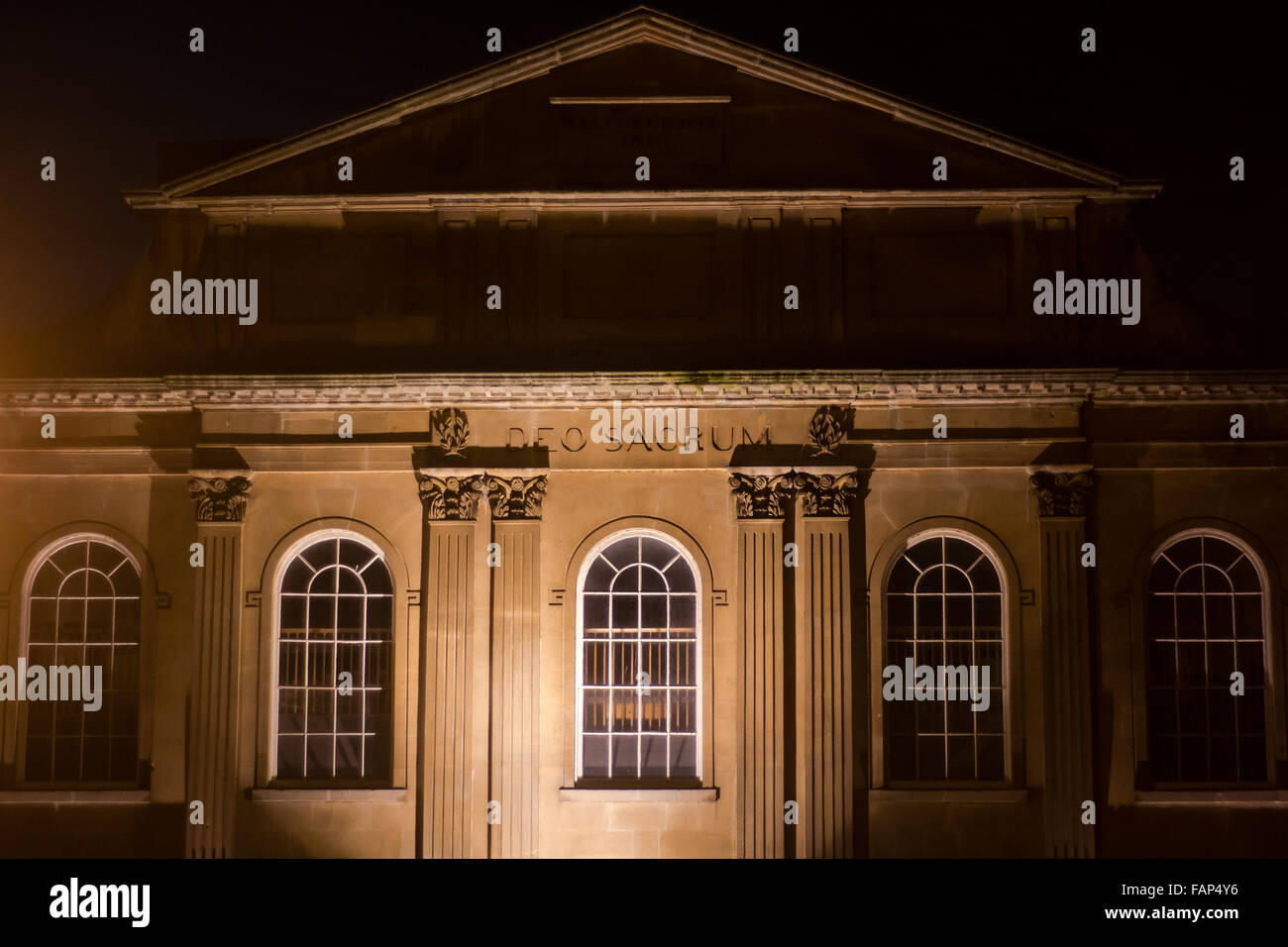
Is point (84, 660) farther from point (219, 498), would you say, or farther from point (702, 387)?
point (702, 387)

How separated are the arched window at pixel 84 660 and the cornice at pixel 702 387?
2377mm

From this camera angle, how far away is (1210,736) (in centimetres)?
1678

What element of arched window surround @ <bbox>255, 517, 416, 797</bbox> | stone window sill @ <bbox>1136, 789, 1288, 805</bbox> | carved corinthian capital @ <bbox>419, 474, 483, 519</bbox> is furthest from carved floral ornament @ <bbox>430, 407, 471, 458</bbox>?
stone window sill @ <bbox>1136, 789, 1288, 805</bbox>

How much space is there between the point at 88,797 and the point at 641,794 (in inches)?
276

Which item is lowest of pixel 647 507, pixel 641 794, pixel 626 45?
pixel 641 794

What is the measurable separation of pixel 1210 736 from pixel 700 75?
1076 centimetres

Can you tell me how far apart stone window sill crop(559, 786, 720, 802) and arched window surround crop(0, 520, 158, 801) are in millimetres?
5437

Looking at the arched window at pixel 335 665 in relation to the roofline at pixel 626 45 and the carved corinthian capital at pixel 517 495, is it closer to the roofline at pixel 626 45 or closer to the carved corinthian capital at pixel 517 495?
the carved corinthian capital at pixel 517 495

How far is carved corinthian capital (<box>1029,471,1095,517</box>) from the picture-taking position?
16.8 meters

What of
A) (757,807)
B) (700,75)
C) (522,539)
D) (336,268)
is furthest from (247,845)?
(700,75)

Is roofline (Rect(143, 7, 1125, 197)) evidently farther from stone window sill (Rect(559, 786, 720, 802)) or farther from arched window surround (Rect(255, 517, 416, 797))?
stone window sill (Rect(559, 786, 720, 802))

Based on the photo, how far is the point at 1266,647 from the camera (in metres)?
16.9

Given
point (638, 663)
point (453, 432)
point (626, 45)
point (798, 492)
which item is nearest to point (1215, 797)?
point (798, 492)

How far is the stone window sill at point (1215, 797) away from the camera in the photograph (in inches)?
646
